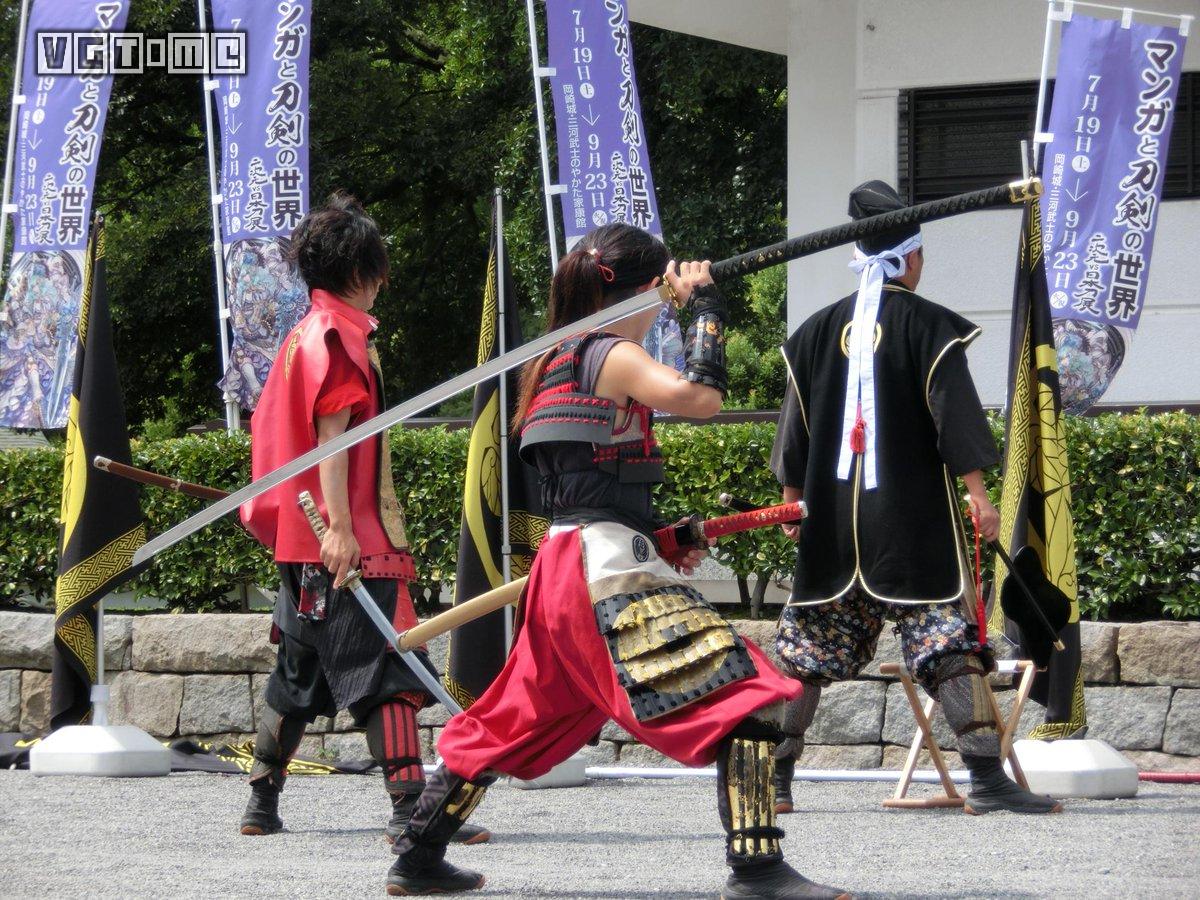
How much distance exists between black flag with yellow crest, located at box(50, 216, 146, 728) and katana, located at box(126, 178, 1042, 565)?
269 centimetres

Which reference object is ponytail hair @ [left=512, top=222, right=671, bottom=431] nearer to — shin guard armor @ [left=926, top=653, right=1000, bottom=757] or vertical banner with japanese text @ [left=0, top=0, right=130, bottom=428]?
shin guard armor @ [left=926, top=653, right=1000, bottom=757]

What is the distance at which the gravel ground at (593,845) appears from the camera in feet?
13.1

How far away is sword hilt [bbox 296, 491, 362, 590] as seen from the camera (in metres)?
4.56

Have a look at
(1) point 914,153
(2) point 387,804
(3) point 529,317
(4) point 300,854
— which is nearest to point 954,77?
(1) point 914,153

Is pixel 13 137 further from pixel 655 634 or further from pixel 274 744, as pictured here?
pixel 655 634

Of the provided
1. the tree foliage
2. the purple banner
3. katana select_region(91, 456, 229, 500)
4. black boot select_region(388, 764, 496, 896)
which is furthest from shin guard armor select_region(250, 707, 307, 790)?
the tree foliage

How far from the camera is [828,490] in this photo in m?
5.38

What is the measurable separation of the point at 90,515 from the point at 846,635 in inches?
135

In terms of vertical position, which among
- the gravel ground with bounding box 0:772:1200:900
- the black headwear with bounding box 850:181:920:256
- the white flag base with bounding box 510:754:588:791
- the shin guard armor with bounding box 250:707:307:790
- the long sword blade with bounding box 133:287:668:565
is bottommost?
the white flag base with bounding box 510:754:588:791

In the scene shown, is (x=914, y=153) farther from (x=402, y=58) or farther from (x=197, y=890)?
(x=402, y=58)

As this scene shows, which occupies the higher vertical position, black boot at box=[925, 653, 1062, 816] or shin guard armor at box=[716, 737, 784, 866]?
shin guard armor at box=[716, 737, 784, 866]

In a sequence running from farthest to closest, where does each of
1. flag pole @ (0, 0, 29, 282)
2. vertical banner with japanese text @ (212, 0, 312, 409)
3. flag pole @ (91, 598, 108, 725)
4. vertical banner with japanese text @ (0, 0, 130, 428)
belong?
flag pole @ (0, 0, 29, 282) → vertical banner with japanese text @ (0, 0, 130, 428) → vertical banner with japanese text @ (212, 0, 312, 409) → flag pole @ (91, 598, 108, 725)

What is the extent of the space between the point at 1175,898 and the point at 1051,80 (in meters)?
6.62

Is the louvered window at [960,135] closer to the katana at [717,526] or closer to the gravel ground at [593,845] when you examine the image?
the gravel ground at [593,845]
